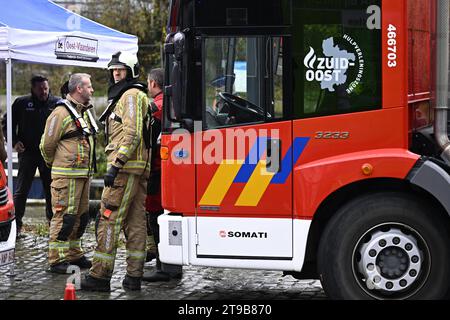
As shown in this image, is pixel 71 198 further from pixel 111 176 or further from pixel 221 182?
pixel 221 182

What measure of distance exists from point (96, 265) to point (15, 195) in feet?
10.8

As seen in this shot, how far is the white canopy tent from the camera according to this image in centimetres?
870

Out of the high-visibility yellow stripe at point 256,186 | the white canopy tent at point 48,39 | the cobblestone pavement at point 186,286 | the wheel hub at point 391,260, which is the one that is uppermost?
the white canopy tent at point 48,39

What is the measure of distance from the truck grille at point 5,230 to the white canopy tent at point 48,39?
1.65m

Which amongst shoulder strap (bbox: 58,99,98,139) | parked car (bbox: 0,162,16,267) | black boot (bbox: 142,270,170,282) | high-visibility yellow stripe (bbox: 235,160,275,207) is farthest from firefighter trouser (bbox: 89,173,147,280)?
high-visibility yellow stripe (bbox: 235,160,275,207)

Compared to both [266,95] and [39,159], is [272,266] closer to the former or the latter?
[266,95]

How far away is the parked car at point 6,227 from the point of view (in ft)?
22.9

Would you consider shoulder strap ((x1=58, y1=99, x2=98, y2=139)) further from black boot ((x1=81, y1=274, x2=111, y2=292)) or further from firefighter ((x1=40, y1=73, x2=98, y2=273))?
black boot ((x1=81, y1=274, x2=111, y2=292))

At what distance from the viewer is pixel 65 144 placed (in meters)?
8.16

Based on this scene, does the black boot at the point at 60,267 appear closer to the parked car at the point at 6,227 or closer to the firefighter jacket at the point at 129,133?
the parked car at the point at 6,227

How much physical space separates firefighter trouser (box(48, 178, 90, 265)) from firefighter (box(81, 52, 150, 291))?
79 cm

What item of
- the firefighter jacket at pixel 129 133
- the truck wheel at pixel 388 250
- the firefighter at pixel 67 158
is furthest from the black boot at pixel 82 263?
the truck wheel at pixel 388 250

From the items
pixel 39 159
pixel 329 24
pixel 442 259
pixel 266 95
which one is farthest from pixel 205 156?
pixel 39 159
